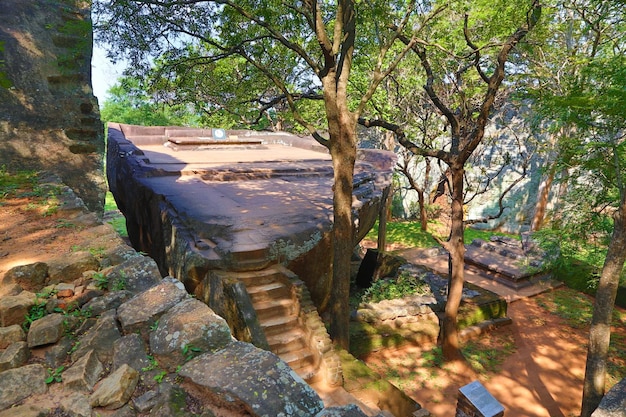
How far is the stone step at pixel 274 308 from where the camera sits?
18.0 feet

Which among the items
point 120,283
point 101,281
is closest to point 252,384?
point 120,283

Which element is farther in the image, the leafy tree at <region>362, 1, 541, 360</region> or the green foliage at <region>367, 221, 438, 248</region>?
the green foliage at <region>367, 221, 438, 248</region>

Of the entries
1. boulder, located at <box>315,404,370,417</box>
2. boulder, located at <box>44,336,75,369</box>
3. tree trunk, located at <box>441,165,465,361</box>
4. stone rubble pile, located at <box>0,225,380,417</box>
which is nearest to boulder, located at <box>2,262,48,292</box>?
stone rubble pile, located at <box>0,225,380,417</box>

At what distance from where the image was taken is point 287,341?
5.41 meters

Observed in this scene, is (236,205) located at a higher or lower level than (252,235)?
higher

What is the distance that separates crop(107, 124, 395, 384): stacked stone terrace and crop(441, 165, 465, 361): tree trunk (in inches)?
75.4

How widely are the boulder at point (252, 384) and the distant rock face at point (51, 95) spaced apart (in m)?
5.28

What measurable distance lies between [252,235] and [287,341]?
171 centimetres

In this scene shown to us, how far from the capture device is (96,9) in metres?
5.85

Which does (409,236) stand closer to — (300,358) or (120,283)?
(300,358)

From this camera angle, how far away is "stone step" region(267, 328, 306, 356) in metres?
5.31

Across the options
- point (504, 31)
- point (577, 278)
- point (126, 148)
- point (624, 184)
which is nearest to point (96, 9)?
point (126, 148)

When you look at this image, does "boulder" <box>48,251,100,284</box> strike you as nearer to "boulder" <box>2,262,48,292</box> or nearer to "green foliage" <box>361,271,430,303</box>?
"boulder" <box>2,262,48,292</box>

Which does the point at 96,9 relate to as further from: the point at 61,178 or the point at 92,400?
the point at 92,400
